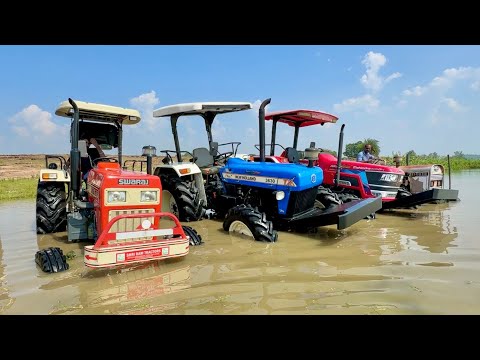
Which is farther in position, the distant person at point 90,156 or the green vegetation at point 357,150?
the green vegetation at point 357,150

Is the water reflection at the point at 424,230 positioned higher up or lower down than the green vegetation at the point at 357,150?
lower down

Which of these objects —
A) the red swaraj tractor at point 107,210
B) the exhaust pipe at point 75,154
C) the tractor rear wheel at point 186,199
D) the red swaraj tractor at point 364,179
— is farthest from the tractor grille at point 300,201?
the exhaust pipe at point 75,154

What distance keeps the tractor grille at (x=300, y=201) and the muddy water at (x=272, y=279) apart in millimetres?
390

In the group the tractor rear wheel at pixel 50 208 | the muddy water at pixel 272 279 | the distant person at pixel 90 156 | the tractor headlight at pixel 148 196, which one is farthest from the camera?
the distant person at pixel 90 156

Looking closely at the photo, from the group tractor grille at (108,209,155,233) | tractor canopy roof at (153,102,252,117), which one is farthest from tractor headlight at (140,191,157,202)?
tractor canopy roof at (153,102,252,117)

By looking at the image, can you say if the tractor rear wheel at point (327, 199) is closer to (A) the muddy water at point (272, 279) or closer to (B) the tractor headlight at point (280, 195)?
(A) the muddy water at point (272, 279)

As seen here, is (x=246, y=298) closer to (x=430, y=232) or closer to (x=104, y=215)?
(x=104, y=215)

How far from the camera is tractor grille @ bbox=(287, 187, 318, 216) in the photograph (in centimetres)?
521

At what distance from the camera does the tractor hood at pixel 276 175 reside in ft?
16.8

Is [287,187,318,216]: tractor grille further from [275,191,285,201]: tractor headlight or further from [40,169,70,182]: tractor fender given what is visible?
[40,169,70,182]: tractor fender

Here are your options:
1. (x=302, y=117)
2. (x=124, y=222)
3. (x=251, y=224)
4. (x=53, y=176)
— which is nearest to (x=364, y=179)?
(x=302, y=117)

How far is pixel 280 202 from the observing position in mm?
5324
